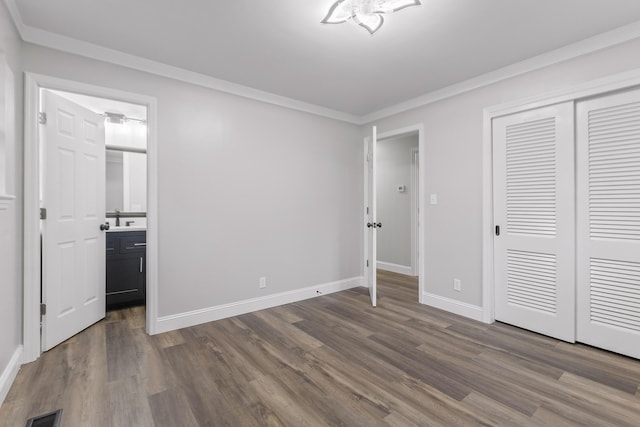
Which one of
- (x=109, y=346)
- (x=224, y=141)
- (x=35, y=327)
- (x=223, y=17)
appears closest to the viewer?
(x=223, y=17)

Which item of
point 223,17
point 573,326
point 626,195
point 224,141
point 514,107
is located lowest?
point 573,326

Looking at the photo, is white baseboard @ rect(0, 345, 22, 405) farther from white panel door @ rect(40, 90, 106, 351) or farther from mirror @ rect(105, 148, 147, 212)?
mirror @ rect(105, 148, 147, 212)

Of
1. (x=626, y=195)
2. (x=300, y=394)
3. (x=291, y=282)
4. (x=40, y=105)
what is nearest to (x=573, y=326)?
(x=626, y=195)

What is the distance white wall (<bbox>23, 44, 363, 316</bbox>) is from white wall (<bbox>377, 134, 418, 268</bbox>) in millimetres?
1362

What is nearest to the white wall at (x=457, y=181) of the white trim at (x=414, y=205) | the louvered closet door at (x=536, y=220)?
the louvered closet door at (x=536, y=220)

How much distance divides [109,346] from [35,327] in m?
0.52

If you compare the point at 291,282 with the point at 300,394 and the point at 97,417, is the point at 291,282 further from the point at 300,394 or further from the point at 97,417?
the point at 97,417

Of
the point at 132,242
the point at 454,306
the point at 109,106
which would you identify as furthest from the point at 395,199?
the point at 109,106

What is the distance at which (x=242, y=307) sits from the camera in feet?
10.7

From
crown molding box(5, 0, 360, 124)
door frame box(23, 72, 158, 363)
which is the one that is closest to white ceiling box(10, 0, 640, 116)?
crown molding box(5, 0, 360, 124)

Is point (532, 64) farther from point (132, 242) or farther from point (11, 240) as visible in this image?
point (132, 242)

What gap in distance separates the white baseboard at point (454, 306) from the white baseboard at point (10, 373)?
3581 mm

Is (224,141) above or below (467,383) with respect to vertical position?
above

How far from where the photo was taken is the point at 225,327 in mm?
2898
